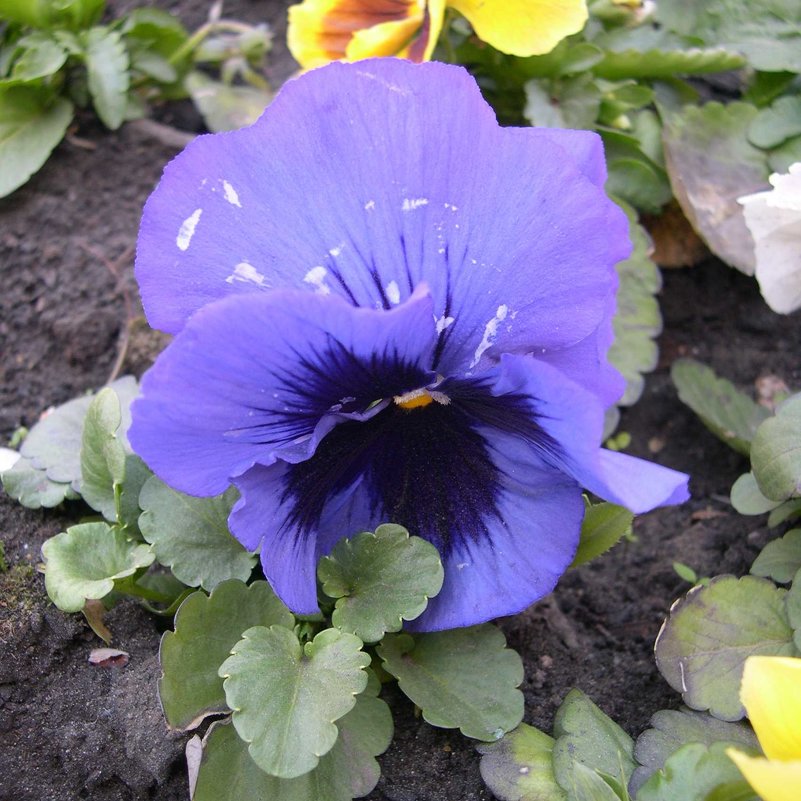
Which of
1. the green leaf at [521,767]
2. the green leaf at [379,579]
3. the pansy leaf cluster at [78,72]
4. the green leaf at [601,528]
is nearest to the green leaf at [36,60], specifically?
the pansy leaf cluster at [78,72]

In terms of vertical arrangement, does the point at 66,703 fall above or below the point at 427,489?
below

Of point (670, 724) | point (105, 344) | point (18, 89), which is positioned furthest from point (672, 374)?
point (18, 89)

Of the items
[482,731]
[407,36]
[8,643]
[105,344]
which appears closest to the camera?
[482,731]

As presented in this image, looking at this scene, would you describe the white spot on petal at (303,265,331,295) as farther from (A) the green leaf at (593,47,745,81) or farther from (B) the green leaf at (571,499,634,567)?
(A) the green leaf at (593,47,745,81)

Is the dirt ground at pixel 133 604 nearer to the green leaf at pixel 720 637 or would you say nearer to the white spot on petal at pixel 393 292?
the green leaf at pixel 720 637

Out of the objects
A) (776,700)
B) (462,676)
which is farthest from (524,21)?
(776,700)

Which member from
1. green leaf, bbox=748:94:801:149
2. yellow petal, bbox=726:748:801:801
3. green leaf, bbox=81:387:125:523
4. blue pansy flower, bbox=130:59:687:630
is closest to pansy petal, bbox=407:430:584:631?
blue pansy flower, bbox=130:59:687:630

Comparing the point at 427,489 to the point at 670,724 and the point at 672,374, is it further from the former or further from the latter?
the point at 672,374

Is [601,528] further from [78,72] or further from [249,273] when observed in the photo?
[78,72]
